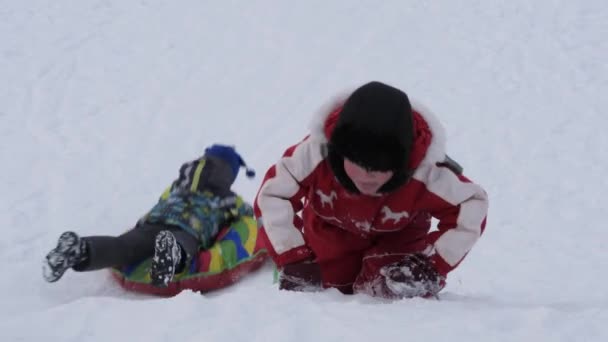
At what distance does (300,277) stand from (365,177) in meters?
0.47

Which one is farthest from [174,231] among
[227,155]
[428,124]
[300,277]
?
[428,124]

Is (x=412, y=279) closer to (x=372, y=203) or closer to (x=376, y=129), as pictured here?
(x=372, y=203)

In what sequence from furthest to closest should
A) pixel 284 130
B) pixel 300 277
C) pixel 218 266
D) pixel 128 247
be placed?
1. pixel 284 130
2. pixel 218 266
3. pixel 128 247
4. pixel 300 277

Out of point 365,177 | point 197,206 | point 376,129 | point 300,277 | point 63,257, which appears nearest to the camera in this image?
point 376,129

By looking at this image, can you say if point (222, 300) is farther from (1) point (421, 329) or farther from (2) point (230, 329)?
(1) point (421, 329)

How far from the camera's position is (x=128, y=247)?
8.56 ft

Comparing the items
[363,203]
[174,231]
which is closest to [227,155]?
[174,231]

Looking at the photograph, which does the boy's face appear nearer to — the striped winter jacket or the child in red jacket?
the child in red jacket

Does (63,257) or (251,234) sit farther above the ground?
(63,257)

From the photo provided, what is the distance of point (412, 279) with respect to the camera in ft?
6.77

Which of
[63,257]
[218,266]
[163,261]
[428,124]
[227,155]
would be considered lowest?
[218,266]

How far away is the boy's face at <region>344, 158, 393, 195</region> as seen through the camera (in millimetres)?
1864

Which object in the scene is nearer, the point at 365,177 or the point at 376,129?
the point at 376,129

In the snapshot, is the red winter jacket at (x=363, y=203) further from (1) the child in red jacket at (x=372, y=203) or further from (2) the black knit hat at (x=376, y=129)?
(2) the black knit hat at (x=376, y=129)
